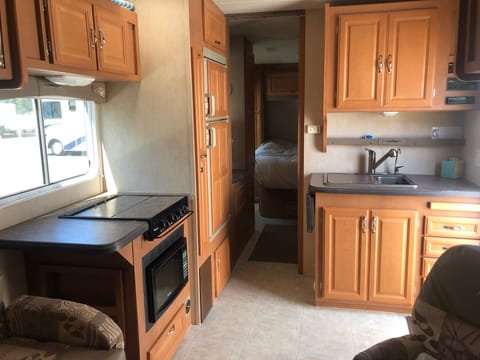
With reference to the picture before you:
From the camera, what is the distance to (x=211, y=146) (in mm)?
3006

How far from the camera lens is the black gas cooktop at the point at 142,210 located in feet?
7.16

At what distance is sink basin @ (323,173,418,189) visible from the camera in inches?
117

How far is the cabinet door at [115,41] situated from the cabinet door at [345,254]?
5.61 feet

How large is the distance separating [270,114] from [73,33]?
18.3 feet

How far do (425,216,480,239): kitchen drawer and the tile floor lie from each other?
2.26ft

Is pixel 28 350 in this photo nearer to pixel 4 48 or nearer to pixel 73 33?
pixel 4 48

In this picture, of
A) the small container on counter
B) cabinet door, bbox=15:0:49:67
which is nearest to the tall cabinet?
cabinet door, bbox=15:0:49:67

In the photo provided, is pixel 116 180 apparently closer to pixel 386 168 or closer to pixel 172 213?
pixel 172 213

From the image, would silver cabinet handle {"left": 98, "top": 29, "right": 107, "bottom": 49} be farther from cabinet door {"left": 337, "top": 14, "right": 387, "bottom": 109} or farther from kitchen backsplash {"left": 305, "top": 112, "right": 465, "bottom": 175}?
kitchen backsplash {"left": 305, "top": 112, "right": 465, "bottom": 175}

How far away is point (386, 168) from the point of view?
3408mm

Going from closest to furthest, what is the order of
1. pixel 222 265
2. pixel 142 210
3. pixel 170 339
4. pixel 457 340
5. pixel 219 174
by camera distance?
pixel 457 340
pixel 142 210
pixel 170 339
pixel 219 174
pixel 222 265

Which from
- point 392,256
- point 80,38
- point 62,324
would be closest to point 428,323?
point 392,256

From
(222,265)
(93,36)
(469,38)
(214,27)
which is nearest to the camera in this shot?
(469,38)

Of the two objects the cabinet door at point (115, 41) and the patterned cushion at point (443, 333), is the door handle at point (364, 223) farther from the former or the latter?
the cabinet door at point (115, 41)
